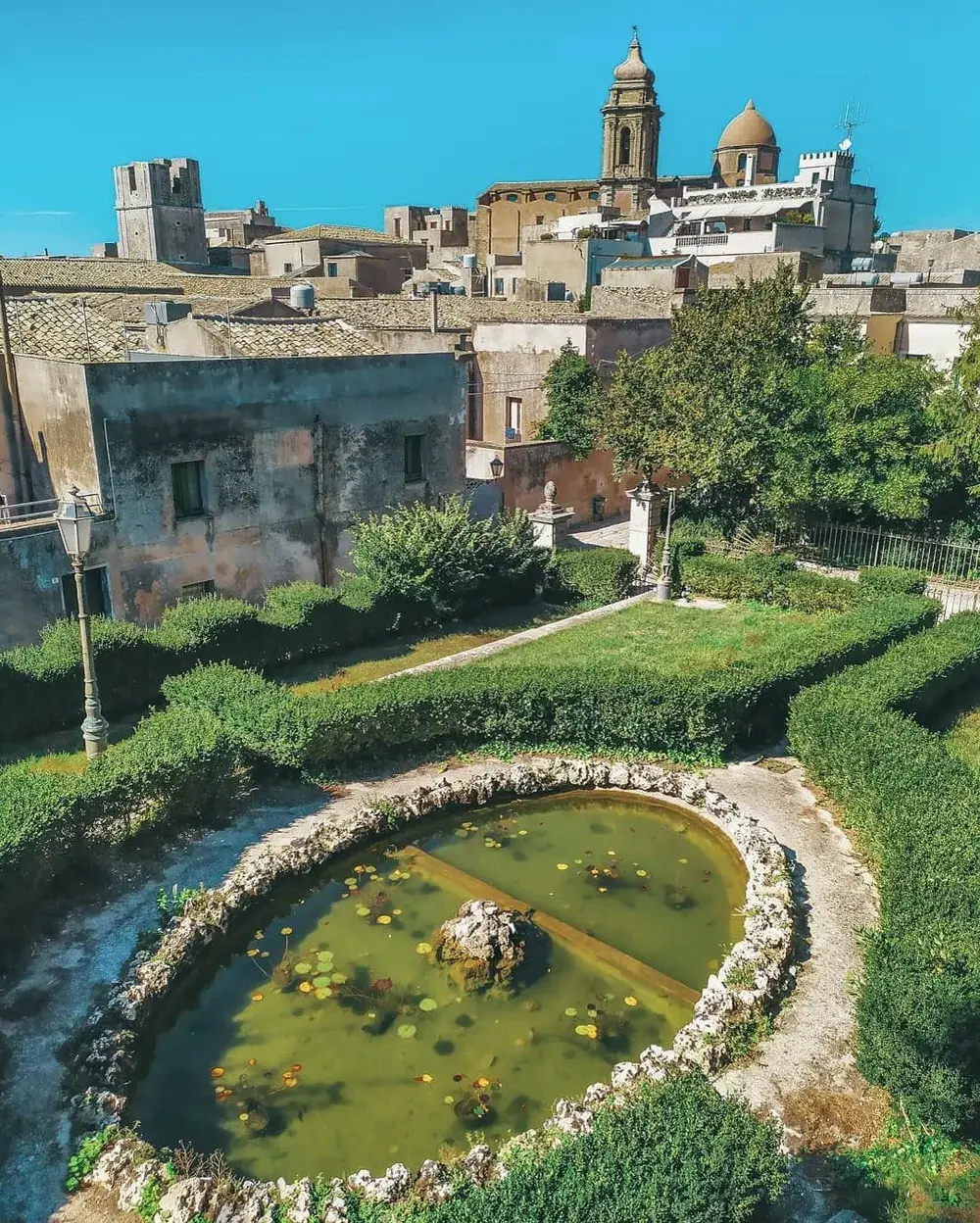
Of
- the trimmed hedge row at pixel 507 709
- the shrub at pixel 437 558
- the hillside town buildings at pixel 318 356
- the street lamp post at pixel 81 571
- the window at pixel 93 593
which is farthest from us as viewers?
the shrub at pixel 437 558

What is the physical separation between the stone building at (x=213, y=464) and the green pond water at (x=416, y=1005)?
9.56m

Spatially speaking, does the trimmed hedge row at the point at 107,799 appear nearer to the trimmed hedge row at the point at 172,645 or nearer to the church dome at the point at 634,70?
the trimmed hedge row at the point at 172,645

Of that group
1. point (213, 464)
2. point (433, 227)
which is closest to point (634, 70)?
point (433, 227)

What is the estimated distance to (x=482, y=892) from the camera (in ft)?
37.2

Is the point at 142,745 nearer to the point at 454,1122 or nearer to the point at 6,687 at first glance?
the point at 6,687

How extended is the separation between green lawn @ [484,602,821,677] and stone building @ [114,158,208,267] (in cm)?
4864

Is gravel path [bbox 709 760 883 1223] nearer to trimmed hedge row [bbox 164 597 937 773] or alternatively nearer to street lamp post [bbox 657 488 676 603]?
trimmed hedge row [bbox 164 597 937 773]

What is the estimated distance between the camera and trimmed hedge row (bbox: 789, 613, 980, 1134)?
7570 mm

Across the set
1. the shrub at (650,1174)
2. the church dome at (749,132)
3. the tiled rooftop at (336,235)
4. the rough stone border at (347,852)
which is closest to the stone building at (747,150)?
the church dome at (749,132)

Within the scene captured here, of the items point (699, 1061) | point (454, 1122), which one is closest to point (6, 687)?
point (454, 1122)

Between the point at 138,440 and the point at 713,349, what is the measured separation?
1401 centimetres

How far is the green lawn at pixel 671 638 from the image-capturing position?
17.8m

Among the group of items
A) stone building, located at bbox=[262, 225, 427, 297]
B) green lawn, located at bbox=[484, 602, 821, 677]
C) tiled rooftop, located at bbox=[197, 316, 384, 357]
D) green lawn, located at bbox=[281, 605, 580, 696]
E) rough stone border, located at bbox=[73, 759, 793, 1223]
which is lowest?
rough stone border, located at bbox=[73, 759, 793, 1223]

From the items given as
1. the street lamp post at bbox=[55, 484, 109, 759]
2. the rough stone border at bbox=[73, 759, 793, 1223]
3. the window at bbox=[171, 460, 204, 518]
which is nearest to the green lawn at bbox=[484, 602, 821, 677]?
the rough stone border at bbox=[73, 759, 793, 1223]
